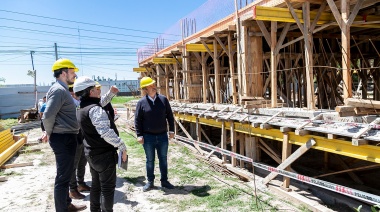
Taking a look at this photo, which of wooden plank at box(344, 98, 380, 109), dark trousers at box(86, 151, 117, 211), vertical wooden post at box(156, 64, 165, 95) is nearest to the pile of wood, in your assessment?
wooden plank at box(344, 98, 380, 109)

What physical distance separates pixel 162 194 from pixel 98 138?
2.07 metres

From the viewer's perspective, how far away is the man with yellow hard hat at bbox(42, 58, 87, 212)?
149 inches

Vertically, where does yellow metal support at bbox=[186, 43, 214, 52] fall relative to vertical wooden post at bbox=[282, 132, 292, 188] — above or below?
above

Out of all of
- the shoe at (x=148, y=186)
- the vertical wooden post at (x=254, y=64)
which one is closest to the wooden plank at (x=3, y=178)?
the shoe at (x=148, y=186)

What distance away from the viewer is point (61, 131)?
389cm

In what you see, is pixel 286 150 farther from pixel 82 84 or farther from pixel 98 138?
pixel 82 84

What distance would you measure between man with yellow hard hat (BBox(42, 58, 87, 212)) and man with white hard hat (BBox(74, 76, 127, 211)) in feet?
1.03

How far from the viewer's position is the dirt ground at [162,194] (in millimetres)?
4738

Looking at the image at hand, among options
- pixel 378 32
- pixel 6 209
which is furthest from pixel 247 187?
pixel 378 32

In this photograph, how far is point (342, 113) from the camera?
16.2ft

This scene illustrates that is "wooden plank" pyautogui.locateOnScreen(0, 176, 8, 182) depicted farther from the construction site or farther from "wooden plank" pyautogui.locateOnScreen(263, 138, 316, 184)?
"wooden plank" pyautogui.locateOnScreen(263, 138, 316, 184)

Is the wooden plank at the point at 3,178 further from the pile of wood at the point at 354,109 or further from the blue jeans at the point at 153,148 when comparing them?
the pile of wood at the point at 354,109

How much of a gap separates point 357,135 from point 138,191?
3.72m

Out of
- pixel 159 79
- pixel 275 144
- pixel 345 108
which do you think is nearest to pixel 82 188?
pixel 345 108
